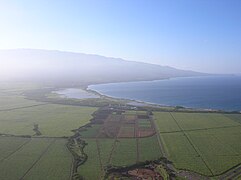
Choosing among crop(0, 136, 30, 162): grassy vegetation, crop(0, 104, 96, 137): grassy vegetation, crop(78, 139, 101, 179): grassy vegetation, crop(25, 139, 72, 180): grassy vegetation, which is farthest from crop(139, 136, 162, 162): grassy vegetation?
crop(0, 136, 30, 162): grassy vegetation

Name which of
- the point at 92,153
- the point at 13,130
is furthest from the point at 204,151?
the point at 13,130

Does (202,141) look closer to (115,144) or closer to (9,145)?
(115,144)

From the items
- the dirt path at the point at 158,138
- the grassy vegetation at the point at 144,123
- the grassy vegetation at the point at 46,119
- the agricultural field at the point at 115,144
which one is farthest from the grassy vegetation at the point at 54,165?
the grassy vegetation at the point at 144,123

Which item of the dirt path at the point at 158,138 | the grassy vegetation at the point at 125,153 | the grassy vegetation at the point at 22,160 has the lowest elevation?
the grassy vegetation at the point at 22,160

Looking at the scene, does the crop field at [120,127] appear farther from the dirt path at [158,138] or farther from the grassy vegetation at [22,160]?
the grassy vegetation at [22,160]

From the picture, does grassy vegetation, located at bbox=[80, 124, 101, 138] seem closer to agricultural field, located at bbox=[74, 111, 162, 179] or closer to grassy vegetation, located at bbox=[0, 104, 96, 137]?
agricultural field, located at bbox=[74, 111, 162, 179]

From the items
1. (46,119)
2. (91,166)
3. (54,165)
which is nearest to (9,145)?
(54,165)

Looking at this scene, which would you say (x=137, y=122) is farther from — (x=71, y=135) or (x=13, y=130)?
(x=13, y=130)
